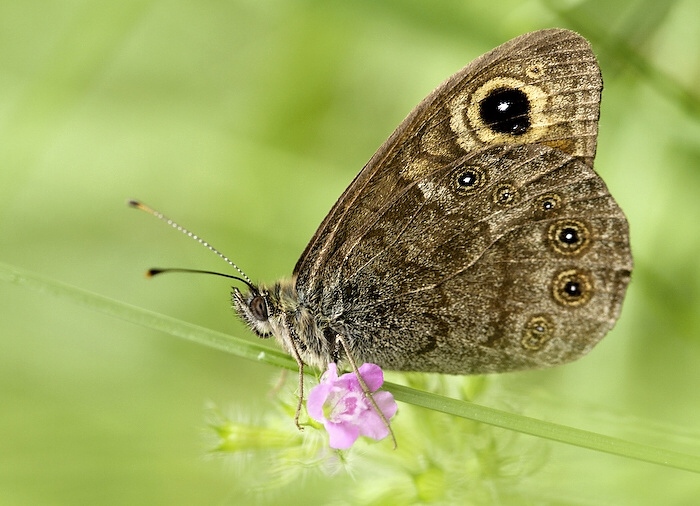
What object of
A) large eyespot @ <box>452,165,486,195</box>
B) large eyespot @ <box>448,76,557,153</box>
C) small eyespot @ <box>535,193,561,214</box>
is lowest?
large eyespot @ <box>452,165,486,195</box>

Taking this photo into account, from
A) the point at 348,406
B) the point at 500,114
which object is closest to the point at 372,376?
the point at 348,406

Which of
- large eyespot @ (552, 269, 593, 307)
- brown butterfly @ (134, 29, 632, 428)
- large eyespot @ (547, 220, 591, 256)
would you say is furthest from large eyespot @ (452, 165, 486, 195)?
large eyespot @ (552, 269, 593, 307)

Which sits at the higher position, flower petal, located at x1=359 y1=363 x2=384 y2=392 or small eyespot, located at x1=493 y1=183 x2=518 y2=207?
small eyespot, located at x1=493 y1=183 x2=518 y2=207

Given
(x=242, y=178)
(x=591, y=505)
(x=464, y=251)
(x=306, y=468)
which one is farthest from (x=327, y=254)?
(x=242, y=178)

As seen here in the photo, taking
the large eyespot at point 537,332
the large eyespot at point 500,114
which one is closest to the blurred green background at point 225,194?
the large eyespot at point 537,332

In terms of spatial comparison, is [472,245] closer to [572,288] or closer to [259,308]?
[572,288]

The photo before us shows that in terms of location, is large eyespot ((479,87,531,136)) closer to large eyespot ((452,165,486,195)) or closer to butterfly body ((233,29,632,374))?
butterfly body ((233,29,632,374))

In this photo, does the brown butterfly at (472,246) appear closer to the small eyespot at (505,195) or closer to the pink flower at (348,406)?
the small eyespot at (505,195)

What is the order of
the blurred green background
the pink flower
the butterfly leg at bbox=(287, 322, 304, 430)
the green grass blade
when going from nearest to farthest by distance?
the green grass blade
the pink flower
the butterfly leg at bbox=(287, 322, 304, 430)
the blurred green background
